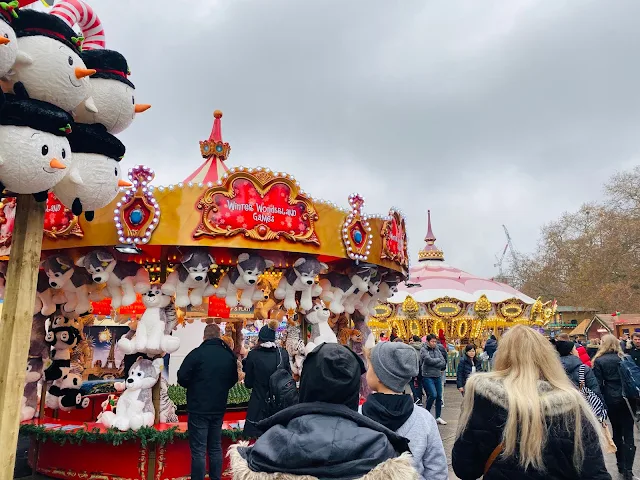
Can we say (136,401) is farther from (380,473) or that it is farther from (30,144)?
(380,473)

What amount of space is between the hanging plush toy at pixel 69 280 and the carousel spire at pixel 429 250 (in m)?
19.2

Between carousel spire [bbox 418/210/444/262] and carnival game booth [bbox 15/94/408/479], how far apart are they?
56.6ft

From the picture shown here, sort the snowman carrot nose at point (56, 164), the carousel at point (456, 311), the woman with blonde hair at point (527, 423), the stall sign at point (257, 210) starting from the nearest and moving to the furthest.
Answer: the woman with blonde hair at point (527, 423) → the snowman carrot nose at point (56, 164) → the stall sign at point (257, 210) → the carousel at point (456, 311)

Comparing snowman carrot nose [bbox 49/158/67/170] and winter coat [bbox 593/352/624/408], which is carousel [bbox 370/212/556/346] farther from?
snowman carrot nose [bbox 49/158/67/170]

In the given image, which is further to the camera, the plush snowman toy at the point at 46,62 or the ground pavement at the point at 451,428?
the ground pavement at the point at 451,428

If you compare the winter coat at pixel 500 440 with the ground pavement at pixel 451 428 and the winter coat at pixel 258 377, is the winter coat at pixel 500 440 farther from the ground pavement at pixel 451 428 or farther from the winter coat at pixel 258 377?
the ground pavement at pixel 451 428

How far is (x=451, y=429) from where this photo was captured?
8695 millimetres

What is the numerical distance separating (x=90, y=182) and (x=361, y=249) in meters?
3.91

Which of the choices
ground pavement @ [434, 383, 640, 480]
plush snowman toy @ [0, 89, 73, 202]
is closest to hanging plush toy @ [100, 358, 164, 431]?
plush snowman toy @ [0, 89, 73, 202]

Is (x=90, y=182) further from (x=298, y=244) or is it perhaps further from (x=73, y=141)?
(x=298, y=244)

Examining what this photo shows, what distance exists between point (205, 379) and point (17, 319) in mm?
1788

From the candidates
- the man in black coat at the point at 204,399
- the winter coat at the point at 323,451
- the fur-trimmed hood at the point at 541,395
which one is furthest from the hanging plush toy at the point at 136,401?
the fur-trimmed hood at the point at 541,395

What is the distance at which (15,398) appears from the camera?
383 centimetres

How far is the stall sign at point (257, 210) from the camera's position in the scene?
6070 mm
